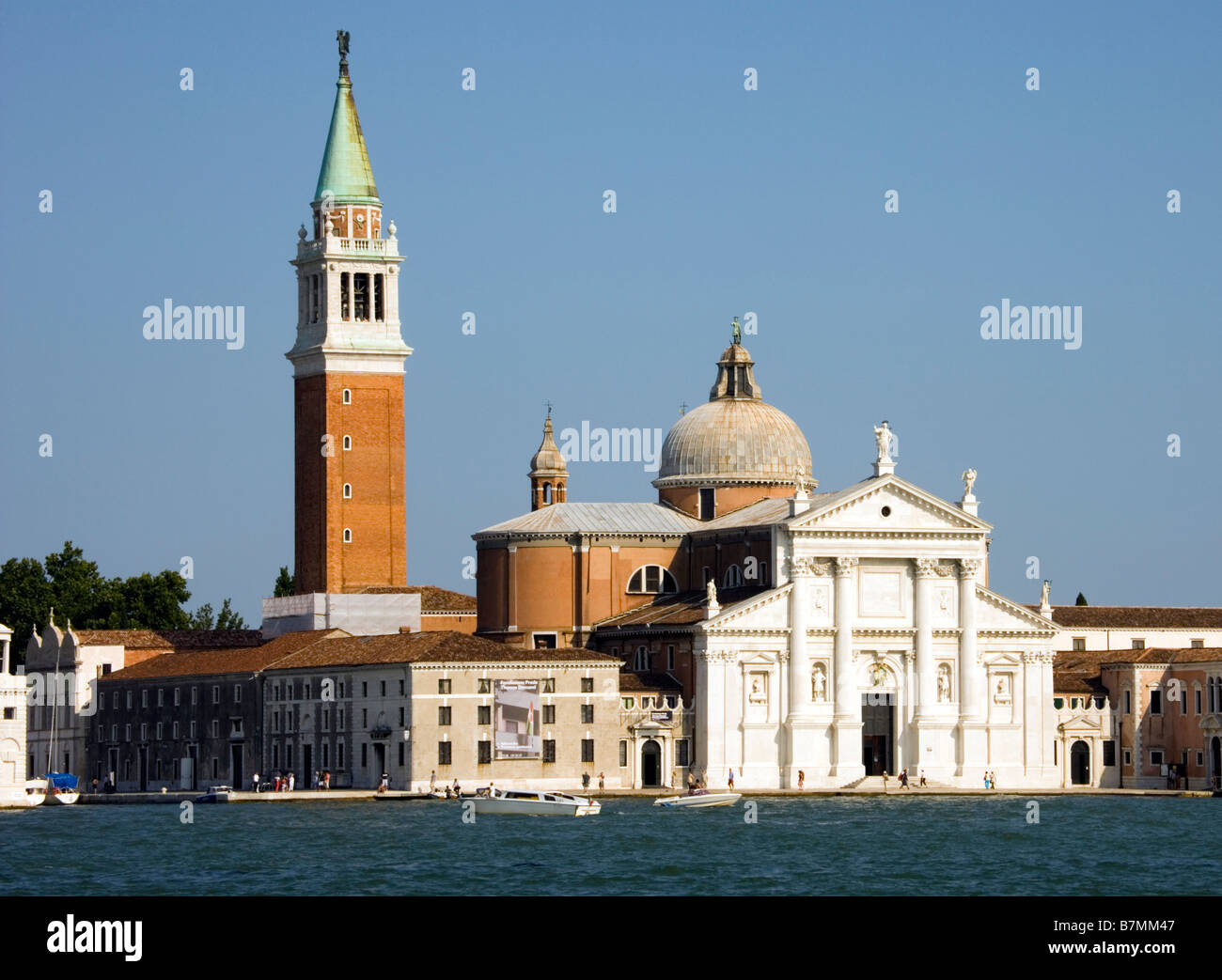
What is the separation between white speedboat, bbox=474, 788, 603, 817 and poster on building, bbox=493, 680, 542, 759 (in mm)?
5418

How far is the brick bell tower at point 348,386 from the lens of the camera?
283 ft

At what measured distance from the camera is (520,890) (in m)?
39.5

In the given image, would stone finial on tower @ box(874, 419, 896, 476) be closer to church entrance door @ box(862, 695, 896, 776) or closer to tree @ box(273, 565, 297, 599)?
church entrance door @ box(862, 695, 896, 776)

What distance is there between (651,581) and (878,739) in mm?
10643

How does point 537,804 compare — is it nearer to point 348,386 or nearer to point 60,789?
point 60,789

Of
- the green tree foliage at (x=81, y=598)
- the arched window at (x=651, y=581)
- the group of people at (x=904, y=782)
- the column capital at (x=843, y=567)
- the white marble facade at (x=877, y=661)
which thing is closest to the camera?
the group of people at (x=904, y=782)

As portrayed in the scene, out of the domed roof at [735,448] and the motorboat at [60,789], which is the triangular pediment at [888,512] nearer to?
the domed roof at [735,448]

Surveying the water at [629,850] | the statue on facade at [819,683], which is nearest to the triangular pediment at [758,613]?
the statue on facade at [819,683]

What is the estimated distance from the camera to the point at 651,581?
85.6m

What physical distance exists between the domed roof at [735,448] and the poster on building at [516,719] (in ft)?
56.5

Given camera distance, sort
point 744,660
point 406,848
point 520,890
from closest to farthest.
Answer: point 520,890 → point 406,848 → point 744,660
